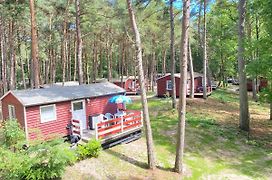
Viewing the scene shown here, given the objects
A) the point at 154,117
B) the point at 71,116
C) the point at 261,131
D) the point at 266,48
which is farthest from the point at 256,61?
the point at 71,116

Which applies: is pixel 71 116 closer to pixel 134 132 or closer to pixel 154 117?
pixel 134 132

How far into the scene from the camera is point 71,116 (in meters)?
14.3

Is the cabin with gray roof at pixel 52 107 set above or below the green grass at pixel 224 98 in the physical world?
above

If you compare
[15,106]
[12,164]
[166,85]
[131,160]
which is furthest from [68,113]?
[166,85]

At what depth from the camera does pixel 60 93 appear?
1451cm

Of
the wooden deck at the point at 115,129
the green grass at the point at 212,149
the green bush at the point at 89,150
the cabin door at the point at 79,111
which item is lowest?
the green grass at the point at 212,149

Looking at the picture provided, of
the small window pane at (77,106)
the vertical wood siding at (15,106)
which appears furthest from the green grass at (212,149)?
the vertical wood siding at (15,106)

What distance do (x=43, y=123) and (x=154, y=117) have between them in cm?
888

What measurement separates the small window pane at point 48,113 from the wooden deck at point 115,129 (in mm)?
1785

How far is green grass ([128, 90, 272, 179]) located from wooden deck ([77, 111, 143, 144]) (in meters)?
1.55

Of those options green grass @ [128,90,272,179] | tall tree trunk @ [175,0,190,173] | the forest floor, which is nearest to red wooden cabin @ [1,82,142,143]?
the forest floor

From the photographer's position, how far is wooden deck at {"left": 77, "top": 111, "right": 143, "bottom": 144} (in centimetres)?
1305

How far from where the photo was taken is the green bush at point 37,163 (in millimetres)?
9547

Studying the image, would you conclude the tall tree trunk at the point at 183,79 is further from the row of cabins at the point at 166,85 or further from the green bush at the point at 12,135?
the row of cabins at the point at 166,85
